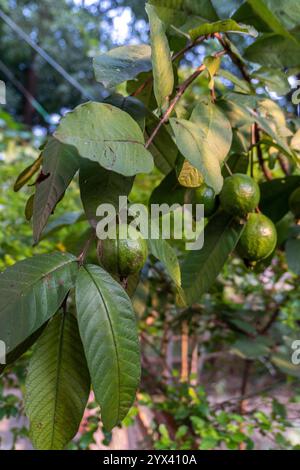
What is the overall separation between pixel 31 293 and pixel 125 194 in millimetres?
155

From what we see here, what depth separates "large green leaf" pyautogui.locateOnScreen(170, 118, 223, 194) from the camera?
0.49 metres

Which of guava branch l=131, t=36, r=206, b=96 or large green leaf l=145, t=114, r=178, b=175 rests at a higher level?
guava branch l=131, t=36, r=206, b=96

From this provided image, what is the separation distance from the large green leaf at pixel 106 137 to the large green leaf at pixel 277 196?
1.30 feet

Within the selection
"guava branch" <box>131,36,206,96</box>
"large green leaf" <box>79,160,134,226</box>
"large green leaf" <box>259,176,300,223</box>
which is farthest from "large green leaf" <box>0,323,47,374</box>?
"large green leaf" <box>259,176,300,223</box>

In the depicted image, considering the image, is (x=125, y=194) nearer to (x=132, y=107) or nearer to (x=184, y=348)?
(x=132, y=107)

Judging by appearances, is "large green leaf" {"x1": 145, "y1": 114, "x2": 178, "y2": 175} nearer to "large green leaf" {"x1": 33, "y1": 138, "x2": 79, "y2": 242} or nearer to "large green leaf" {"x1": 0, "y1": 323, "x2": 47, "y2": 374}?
"large green leaf" {"x1": 33, "y1": 138, "x2": 79, "y2": 242}

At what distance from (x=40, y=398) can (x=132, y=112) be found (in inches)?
13.4

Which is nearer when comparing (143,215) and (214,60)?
(143,215)

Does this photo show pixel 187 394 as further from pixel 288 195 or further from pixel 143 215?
pixel 143 215

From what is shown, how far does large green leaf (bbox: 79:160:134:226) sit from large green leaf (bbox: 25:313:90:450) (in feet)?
0.42

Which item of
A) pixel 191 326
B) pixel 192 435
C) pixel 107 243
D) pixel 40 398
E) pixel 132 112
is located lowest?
pixel 192 435

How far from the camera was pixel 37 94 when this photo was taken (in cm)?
970

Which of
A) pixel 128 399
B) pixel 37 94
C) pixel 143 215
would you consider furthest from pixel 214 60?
pixel 37 94

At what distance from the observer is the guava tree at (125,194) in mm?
420
